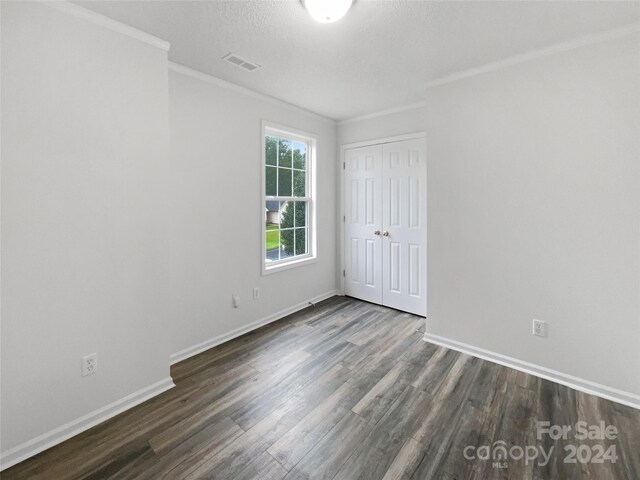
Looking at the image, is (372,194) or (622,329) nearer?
(622,329)

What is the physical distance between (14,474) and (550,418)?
3027 millimetres

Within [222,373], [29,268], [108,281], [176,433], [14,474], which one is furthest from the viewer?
[222,373]

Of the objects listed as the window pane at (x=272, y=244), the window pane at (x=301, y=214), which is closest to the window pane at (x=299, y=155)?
the window pane at (x=301, y=214)

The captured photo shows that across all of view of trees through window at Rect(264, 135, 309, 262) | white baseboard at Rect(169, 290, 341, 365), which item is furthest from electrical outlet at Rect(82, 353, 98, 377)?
view of trees through window at Rect(264, 135, 309, 262)

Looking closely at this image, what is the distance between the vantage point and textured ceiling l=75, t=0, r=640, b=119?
177 centimetres

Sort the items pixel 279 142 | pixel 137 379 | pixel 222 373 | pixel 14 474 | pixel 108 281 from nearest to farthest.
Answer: pixel 14 474, pixel 108 281, pixel 137 379, pixel 222 373, pixel 279 142

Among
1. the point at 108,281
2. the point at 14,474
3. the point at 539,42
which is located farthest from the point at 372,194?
the point at 14,474

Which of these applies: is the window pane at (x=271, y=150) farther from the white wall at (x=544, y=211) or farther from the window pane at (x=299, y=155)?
the white wall at (x=544, y=211)

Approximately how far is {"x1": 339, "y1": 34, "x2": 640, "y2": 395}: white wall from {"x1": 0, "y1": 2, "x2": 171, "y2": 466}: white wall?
2.42m

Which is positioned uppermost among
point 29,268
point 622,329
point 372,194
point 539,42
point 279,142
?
point 539,42

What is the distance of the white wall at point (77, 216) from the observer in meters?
1.57

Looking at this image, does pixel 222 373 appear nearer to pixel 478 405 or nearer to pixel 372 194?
pixel 478 405

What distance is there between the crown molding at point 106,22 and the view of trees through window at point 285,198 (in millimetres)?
1441

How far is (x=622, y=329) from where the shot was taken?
2031mm
